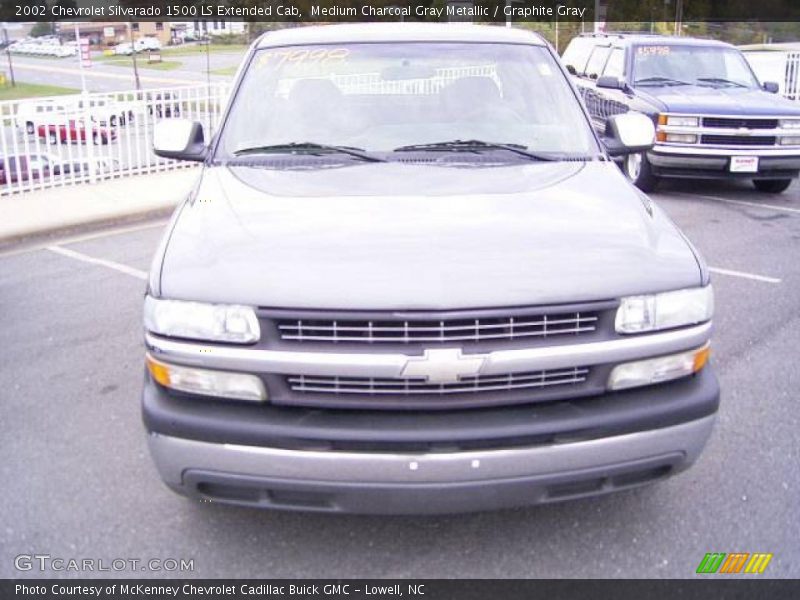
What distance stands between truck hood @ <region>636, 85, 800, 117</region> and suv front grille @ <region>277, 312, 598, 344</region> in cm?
769

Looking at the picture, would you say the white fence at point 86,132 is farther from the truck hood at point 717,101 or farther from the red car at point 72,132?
the truck hood at point 717,101

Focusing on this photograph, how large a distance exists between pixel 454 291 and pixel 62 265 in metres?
5.74

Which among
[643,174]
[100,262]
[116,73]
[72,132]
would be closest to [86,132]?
[72,132]

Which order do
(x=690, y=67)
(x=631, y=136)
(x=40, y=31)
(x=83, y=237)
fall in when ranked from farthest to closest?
(x=40, y=31)
(x=690, y=67)
(x=83, y=237)
(x=631, y=136)

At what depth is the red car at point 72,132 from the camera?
1039cm

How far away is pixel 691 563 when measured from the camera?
9.89 ft

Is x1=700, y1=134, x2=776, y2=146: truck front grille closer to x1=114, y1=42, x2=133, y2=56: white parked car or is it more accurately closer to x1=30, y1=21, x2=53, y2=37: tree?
x1=114, y1=42, x2=133, y2=56: white parked car

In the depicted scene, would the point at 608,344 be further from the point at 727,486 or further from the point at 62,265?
the point at 62,265

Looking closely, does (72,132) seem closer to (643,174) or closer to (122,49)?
(643,174)

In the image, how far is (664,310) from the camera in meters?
2.72

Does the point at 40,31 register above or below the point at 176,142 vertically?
above

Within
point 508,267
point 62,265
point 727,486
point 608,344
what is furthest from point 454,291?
point 62,265

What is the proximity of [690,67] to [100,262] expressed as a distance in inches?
301

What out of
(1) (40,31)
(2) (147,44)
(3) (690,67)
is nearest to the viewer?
(3) (690,67)
